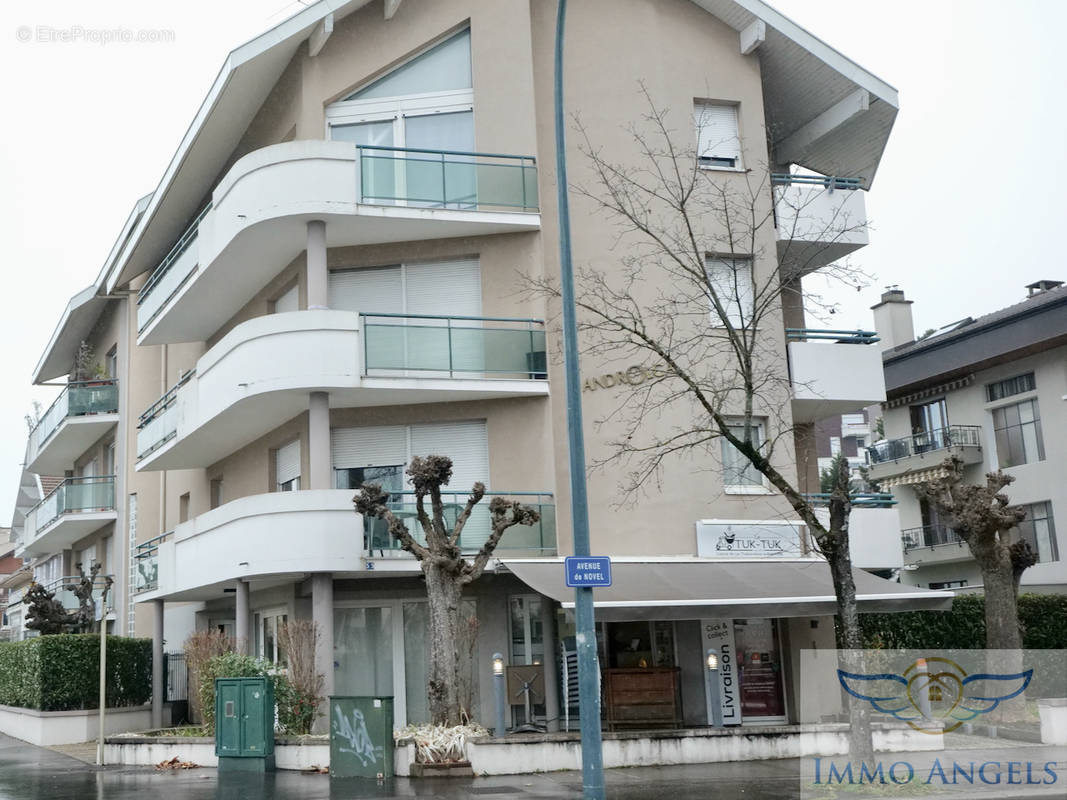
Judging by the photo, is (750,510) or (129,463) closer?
(750,510)

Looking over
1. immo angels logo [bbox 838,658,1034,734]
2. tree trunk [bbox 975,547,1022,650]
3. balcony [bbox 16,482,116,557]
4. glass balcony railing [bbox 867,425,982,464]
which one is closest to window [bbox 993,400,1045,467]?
glass balcony railing [bbox 867,425,982,464]

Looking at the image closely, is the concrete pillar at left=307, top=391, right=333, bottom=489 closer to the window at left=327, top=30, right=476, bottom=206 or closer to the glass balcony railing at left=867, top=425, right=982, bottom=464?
the window at left=327, top=30, right=476, bottom=206

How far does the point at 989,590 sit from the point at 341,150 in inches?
570

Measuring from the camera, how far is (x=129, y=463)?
35406 mm

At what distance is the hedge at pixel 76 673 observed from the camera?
27.3 metres

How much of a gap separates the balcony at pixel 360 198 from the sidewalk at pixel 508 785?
9.73m

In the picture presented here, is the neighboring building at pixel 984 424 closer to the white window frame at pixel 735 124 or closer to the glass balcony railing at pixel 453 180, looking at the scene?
the white window frame at pixel 735 124

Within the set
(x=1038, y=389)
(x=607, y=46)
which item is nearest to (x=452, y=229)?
(x=607, y=46)

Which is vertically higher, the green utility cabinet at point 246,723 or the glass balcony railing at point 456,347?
the glass balcony railing at point 456,347

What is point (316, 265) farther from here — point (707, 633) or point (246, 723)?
point (707, 633)

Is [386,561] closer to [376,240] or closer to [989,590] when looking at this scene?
[376,240]

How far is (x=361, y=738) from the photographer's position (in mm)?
17375

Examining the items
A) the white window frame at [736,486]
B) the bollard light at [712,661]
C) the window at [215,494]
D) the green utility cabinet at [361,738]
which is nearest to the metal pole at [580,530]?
the green utility cabinet at [361,738]

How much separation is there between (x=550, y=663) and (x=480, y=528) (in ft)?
9.36
